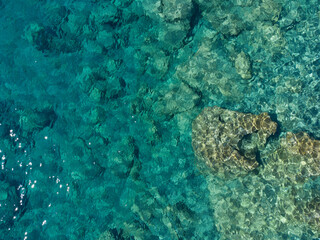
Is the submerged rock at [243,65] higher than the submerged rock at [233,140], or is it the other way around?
the submerged rock at [243,65]

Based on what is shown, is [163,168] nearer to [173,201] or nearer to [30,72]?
[173,201]

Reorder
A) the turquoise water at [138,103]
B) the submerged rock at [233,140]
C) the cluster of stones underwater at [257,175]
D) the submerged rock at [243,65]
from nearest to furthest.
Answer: the cluster of stones underwater at [257,175]
the submerged rock at [233,140]
the turquoise water at [138,103]
the submerged rock at [243,65]

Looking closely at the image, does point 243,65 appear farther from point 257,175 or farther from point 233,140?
point 257,175

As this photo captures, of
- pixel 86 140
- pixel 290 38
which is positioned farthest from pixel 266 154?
pixel 86 140

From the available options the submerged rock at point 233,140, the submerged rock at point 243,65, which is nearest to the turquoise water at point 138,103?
the submerged rock at point 243,65

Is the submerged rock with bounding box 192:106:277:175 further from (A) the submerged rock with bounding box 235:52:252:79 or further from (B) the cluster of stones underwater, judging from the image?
(A) the submerged rock with bounding box 235:52:252:79

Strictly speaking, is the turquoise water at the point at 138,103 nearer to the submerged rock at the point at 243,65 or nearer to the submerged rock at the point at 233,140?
the submerged rock at the point at 243,65

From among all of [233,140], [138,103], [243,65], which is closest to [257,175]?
[233,140]
